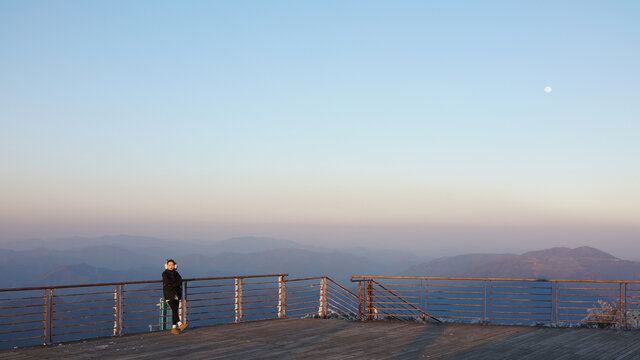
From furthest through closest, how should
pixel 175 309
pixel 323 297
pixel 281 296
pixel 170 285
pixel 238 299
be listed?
1. pixel 323 297
2. pixel 281 296
3. pixel 238 299
4. pixel 175 309
5. pixel 170 285

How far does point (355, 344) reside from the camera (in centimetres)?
1184

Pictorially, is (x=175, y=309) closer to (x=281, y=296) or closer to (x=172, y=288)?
(x=172, y=288)

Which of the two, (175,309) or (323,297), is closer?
(175,309)

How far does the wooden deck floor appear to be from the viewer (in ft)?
34.8

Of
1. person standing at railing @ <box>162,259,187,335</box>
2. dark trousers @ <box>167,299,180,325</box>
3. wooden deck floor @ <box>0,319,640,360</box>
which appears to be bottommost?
wooden deck floor @ <box>0,319,640,360</box>

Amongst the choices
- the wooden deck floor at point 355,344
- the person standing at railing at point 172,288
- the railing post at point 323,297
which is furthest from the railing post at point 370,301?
the person standing at railing at point 172,288

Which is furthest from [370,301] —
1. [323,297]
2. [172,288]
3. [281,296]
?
[172,288]

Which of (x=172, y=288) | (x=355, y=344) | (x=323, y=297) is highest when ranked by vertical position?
(x=172, y=288)

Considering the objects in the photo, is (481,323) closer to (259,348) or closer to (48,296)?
(259,348)

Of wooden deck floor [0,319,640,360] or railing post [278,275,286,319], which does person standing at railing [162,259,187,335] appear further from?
railing post [278,275,286,319]

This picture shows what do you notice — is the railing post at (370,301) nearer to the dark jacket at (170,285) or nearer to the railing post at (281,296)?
the railing post at (281,296)

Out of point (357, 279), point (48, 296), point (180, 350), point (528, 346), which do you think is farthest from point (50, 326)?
point (528, 346)

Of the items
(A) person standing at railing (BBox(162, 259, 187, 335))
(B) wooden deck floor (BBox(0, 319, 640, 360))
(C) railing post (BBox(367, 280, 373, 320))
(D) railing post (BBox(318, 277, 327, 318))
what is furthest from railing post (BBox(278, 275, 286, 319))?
(A) person standing at railing (BBox(162, 259, 187, 335))

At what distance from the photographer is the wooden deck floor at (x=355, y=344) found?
10609mm
